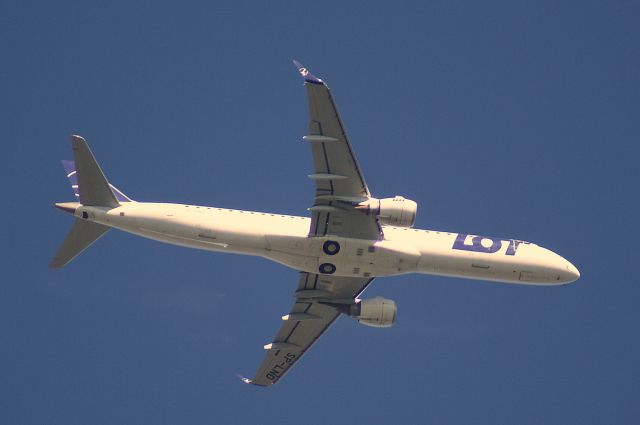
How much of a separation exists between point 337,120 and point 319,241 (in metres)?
8.58

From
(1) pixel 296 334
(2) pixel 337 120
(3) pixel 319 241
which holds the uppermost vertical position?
(2) pixel 337 120

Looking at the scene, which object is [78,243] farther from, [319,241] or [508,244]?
[508,244]

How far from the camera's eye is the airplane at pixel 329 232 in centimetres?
5662

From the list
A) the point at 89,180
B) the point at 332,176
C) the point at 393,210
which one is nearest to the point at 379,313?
the point at 393,210

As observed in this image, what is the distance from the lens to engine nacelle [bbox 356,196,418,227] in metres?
56.7

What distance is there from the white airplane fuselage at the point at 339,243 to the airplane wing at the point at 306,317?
15.2 feet

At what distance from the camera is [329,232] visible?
192 feet

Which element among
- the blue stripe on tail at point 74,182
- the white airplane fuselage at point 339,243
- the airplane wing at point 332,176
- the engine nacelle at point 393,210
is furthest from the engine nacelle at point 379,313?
the blue stripe on tail at point 74,182

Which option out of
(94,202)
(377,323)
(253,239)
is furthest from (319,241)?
(94,202)

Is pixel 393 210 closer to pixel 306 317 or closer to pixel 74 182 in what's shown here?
pixel 306 317

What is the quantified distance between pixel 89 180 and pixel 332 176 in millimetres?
13360

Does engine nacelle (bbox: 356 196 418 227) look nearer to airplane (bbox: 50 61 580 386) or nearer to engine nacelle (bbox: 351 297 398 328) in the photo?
airplane (bbox: 50 61 580 386)

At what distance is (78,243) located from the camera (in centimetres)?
5909

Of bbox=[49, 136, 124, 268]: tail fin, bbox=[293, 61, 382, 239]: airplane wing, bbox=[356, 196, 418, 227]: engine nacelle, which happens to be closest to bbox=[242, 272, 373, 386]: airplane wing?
bbox=[293, 61, 382, 239]: airplane wing
